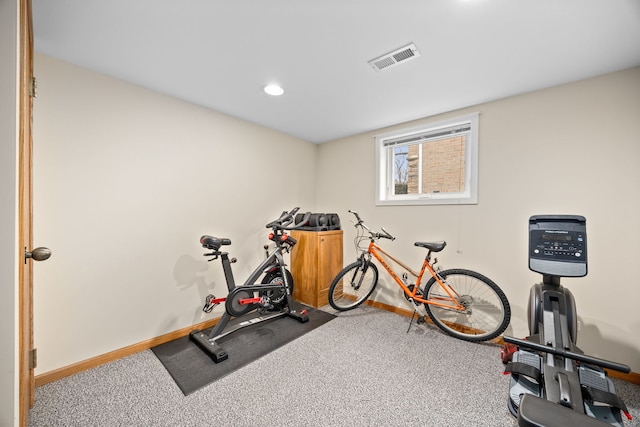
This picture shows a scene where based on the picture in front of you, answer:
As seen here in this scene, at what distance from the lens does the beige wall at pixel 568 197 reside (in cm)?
187

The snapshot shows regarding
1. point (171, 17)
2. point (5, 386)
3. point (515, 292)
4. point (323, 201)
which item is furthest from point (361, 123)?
point (5, 386)

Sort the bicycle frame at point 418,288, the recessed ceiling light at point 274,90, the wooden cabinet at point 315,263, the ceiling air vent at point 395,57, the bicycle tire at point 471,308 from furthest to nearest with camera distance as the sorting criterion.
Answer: the wooden cabinet at point 315,263 → the bicycle frame at point 418,288 → the bicycle tire at point 471,308 → the recessed ceiling light at point 274,90 → the ceiling air vent at point 395,57

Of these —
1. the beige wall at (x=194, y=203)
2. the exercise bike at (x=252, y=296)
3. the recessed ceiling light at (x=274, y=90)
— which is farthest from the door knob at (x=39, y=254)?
the recessed ceiling light at (x=274, y=90)

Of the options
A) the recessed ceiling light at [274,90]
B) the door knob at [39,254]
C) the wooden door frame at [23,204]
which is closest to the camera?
the wooden door frame at [23,204]

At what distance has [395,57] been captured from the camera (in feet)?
5.84

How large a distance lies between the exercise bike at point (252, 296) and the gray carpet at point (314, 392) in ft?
1.43

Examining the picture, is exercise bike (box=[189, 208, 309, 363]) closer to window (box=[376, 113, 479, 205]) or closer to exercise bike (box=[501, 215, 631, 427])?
window (box=[376, 113, 479, 205])

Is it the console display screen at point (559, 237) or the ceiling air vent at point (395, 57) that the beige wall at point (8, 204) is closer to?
the ceiling air vent at point (395, 57)

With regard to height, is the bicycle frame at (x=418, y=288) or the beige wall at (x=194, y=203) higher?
the beige wall at (x=194, y=203)

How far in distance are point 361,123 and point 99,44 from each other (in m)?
2.45

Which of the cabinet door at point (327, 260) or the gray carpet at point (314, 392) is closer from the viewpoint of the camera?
the gray carpet at point (314, 392)

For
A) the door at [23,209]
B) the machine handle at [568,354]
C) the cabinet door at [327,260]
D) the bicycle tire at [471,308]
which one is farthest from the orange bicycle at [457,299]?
the door at [23,209]

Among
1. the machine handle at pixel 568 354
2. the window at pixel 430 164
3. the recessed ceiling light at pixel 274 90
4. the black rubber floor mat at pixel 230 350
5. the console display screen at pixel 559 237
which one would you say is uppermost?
the recessed ceiling light at pixel 274 90

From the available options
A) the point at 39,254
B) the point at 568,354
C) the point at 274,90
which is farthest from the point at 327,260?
the point at 39,254
